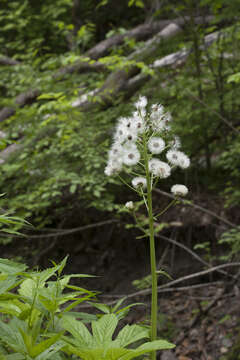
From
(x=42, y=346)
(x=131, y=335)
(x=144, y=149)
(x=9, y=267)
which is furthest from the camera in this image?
(x=144, y=149)

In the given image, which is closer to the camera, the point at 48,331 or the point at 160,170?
the point at 48,331

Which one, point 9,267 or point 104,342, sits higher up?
point 9,267

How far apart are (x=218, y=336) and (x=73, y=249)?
2.66 meters

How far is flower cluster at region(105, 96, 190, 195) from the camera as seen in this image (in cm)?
106

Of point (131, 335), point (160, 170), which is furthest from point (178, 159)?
point (131, 335)

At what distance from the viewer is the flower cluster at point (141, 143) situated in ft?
3.49

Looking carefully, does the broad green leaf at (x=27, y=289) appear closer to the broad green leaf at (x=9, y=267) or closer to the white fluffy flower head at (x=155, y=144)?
the broad green leaf at (x=9, y=267)

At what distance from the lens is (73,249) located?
5.18 meters

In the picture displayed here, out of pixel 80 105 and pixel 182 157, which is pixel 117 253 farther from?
pixel 182 157

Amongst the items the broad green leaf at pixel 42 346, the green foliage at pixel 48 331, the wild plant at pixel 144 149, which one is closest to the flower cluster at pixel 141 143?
the wild plant at pixel 144 149

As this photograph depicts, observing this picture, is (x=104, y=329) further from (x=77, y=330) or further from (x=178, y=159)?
(x=178, y=159)

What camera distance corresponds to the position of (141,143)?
3.64 feet

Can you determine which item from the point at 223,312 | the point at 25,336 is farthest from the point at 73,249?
the point at 25,336

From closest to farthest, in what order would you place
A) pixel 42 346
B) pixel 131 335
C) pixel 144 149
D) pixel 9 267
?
pixel 42 346, pixel 9 267, pixel 131 335, pixel 144 149
